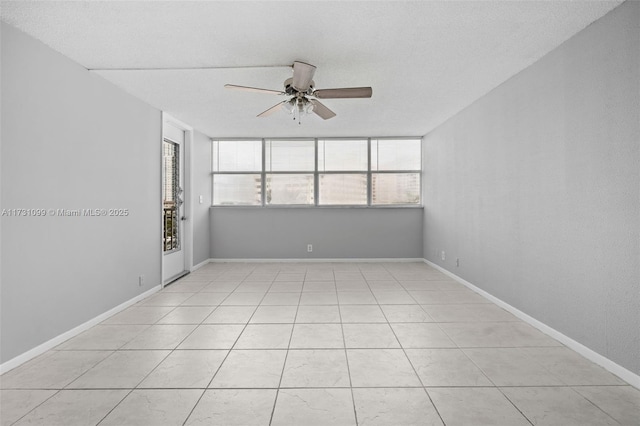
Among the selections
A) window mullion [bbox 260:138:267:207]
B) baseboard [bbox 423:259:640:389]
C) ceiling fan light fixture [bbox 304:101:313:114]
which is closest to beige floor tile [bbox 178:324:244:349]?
ceiling fan light fixture [bbox 304:101:313:114]

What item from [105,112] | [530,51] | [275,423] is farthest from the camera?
[105,112]

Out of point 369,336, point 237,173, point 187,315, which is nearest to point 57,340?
point 187,315

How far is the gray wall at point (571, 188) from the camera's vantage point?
6.69 feet

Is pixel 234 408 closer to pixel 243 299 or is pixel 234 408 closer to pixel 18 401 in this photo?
pixel 18 401

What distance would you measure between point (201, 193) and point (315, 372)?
441cm

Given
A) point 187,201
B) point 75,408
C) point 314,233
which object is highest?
point 187,201

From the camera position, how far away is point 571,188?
2.47 m

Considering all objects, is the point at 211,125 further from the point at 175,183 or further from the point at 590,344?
the point at 590,344

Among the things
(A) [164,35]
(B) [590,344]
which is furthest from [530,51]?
(A) [164,35]

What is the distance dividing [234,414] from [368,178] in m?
5.01

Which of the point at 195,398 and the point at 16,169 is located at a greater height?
the point at 16,169

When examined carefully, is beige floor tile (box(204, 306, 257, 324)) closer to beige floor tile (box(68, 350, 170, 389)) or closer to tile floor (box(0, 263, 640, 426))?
tile floor (box(0, 263, 640, 426))

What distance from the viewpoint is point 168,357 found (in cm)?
236

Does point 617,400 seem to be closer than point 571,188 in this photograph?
Yes
